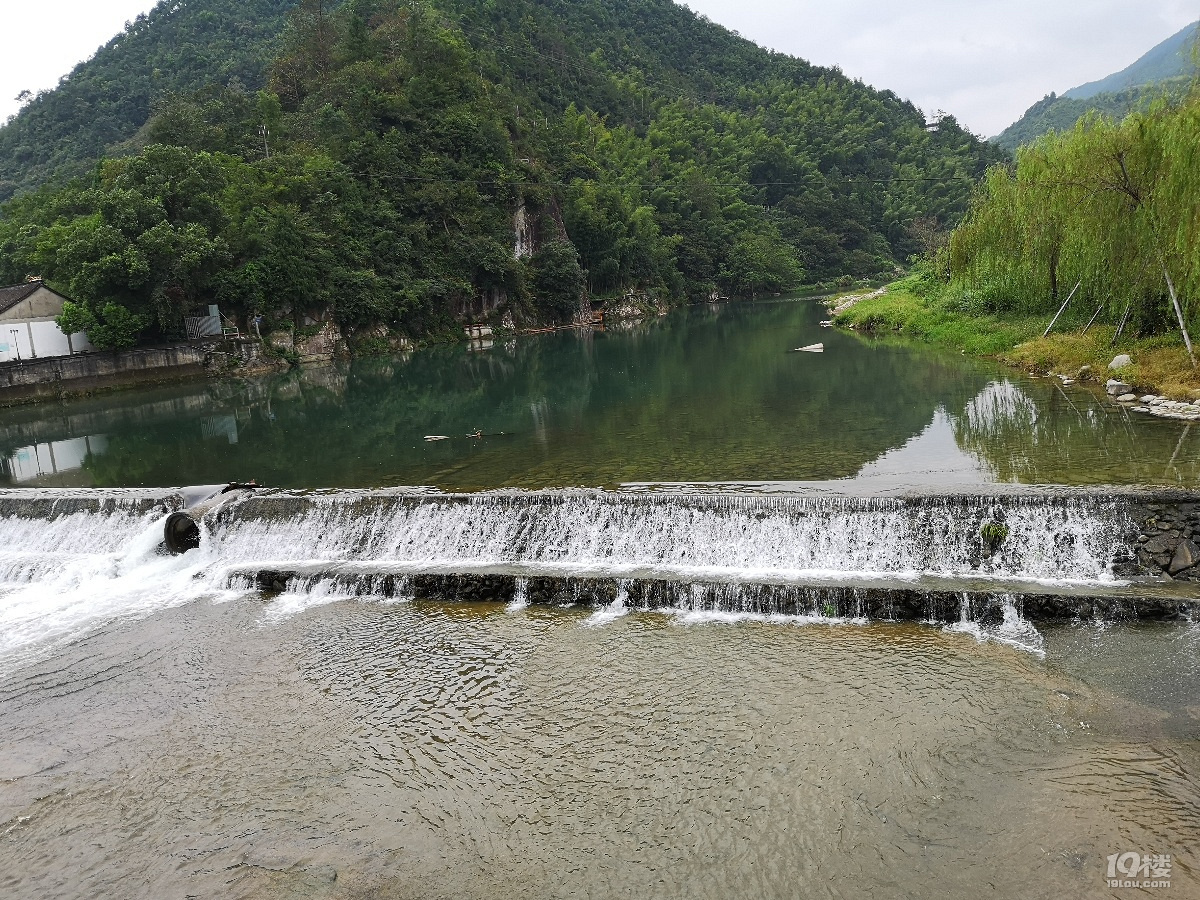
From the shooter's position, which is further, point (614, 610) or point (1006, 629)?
point (614, 610)

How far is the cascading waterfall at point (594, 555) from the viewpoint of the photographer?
10.3 meters

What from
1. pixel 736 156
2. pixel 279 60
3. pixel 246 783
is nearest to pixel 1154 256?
pixel 246 783

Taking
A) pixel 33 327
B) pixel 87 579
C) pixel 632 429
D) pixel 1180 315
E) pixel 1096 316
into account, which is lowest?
pixel 87 579

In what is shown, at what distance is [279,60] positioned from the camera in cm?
6831

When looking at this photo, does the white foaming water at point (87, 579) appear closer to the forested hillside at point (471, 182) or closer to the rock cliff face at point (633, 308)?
the forested hillside at point (471, 182)

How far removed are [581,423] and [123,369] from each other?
88.4ft

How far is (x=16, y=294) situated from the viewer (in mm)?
36062

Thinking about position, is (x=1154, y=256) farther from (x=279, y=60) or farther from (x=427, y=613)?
(x=279, y=60)

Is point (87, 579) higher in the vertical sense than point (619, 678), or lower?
higher

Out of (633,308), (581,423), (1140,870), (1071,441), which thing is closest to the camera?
(1140,870)

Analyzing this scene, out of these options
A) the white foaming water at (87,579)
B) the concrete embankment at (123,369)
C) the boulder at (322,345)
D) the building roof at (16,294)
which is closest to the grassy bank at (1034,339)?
the white foaming water at (87,579)

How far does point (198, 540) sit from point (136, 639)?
Answer: 3477 mm

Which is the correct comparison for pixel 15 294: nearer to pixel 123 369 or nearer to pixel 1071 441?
pixel 123 369

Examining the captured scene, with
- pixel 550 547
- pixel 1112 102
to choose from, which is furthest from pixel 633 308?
pixel 1112 102
